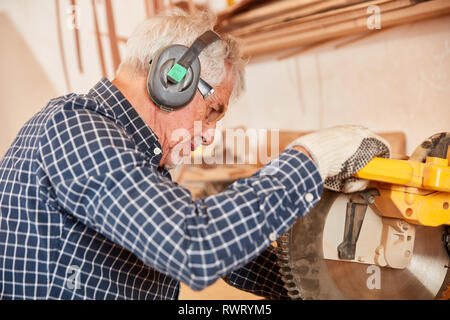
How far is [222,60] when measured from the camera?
996 mm

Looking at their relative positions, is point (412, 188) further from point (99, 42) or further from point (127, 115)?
point (99, 42)

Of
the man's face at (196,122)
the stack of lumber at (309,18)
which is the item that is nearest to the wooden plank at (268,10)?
the stack of lumber at (309,18)

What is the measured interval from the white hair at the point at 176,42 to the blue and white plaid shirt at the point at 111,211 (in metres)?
0.10

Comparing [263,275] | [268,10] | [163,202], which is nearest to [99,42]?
[268,10]

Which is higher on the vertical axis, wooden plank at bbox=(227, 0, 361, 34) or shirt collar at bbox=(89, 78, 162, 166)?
wooden plank at bbox=(227, 0, 361, 34)

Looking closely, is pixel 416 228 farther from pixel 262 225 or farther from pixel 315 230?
pixel 262 225

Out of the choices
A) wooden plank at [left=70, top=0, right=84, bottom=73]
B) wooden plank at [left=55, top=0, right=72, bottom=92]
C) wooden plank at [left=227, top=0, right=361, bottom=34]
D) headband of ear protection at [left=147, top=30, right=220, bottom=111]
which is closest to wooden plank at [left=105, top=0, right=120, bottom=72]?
wooden plank at [left=70, top=0, right=84, bottom=73]

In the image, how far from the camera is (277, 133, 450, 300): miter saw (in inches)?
37.2

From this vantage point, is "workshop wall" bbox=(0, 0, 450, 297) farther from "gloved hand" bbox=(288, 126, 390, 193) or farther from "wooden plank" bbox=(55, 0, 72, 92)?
"gloved hand" bbox=(288, 126, 390, 193)

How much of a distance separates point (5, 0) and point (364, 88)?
2.70 m

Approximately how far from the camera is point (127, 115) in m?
0.92

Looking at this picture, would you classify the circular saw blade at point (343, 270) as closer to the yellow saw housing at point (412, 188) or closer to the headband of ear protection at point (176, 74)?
the yellow saw housing at point (412, 188)
